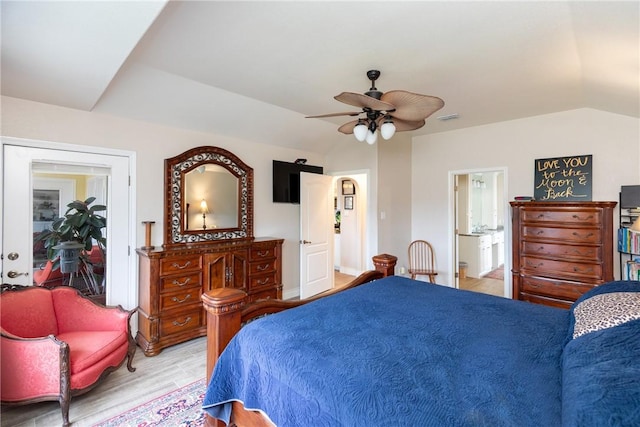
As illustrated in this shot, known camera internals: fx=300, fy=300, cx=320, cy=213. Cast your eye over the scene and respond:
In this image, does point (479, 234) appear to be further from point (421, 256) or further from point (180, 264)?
point (180, 264)

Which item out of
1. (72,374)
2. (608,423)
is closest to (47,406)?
(72,374)

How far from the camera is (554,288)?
11.0ft

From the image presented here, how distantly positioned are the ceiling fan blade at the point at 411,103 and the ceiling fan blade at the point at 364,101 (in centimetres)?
4

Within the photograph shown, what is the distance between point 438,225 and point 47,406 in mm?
4897

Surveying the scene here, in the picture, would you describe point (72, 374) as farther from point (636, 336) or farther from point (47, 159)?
point (636, 336)

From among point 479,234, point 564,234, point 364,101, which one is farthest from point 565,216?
point 364,101

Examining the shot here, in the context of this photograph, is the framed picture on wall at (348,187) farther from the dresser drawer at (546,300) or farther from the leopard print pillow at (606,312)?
the leopard print pillow at (606,312)

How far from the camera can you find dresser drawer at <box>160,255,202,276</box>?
2965 mm

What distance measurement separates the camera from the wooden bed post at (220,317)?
1560 mm

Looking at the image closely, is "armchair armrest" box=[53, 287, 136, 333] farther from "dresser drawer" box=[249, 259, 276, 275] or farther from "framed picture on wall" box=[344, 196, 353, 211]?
"framed picture on wall" box=[344, 196, 353, 211]

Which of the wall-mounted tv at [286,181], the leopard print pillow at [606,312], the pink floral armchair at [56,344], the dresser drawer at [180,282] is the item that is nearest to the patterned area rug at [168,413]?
the pink floral armchair at [56,344]

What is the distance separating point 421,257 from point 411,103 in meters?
3.44

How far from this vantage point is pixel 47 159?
2.62 m

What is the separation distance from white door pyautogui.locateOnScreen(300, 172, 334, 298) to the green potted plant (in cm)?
246
